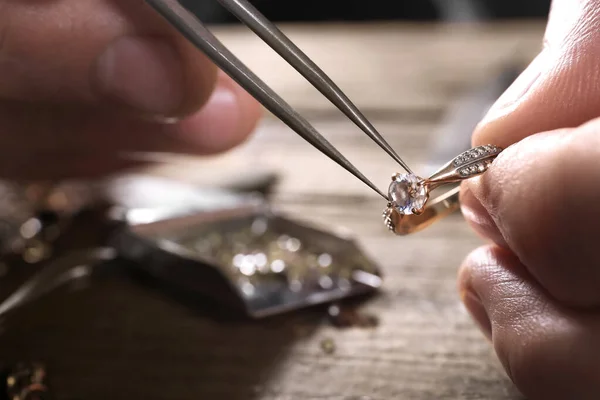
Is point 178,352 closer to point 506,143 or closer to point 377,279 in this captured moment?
point 377,279

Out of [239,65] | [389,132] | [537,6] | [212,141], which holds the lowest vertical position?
[537,6]

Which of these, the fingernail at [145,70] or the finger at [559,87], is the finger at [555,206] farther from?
the fingernail at [145,70]

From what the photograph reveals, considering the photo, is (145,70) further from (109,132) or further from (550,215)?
(550,215)

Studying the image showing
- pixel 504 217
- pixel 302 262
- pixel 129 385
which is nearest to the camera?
pixel 504 217

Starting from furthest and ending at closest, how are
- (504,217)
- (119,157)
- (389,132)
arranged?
(389,132) < (119,157) < (504,217)

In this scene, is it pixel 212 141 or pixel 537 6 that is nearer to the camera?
pixel 212 141

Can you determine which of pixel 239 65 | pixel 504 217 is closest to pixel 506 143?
pixel 504 217
